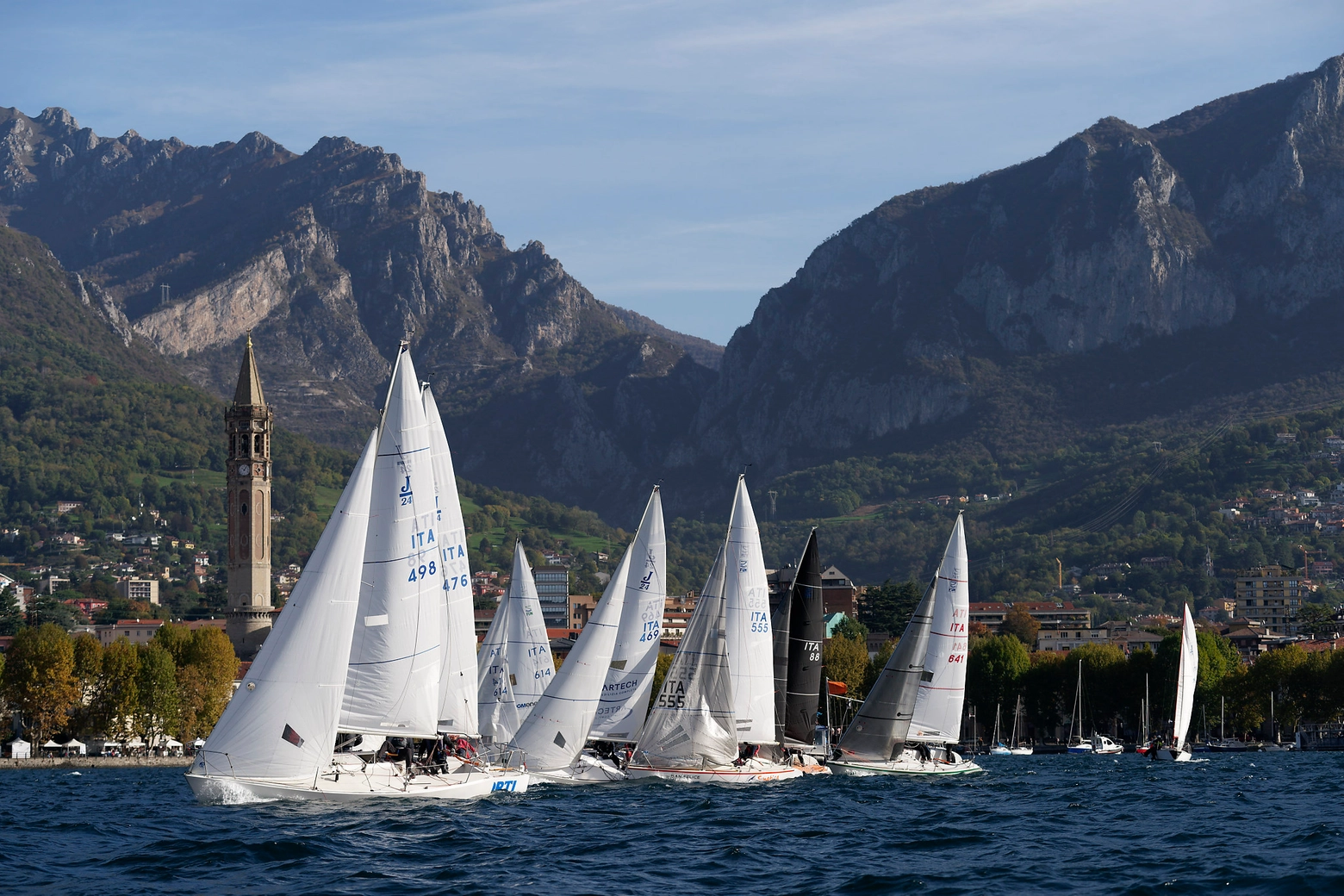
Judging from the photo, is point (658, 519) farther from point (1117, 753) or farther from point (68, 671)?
point (1117, 753)

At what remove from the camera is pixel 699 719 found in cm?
5562

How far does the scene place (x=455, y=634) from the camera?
149 ft

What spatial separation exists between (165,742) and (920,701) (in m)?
57.3

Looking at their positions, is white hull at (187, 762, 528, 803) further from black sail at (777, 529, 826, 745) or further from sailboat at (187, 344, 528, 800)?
black sail at (777, 529, 826, 745)

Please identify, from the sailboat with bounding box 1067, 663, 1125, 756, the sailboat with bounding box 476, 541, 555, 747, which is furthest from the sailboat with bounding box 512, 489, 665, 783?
the sailboat with bounding box 1067, 663, 1125, 756

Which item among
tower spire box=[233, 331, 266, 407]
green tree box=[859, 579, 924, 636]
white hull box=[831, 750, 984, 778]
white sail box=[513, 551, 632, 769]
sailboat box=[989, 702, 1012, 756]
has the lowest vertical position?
sailboat box=[989, 702, 1012, 756]

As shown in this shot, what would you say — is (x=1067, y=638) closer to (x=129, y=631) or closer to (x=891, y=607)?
(x=891, y=607)

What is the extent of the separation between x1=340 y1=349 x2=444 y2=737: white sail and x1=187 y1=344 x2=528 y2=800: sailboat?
0.03 m

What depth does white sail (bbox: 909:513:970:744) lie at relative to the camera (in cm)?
6662

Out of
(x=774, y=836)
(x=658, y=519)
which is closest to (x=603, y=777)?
(x=658, y=519)

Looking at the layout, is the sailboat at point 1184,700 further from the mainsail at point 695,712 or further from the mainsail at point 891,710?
the mainsail at point 695,712

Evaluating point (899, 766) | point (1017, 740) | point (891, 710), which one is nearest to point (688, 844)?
point (891, 710)

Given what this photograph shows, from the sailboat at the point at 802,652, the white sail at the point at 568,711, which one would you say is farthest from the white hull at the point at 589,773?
the sailboat at the point at 802,652

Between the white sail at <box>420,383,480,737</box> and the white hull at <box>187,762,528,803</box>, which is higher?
the white sail at <box>420,383,480,737</box>
